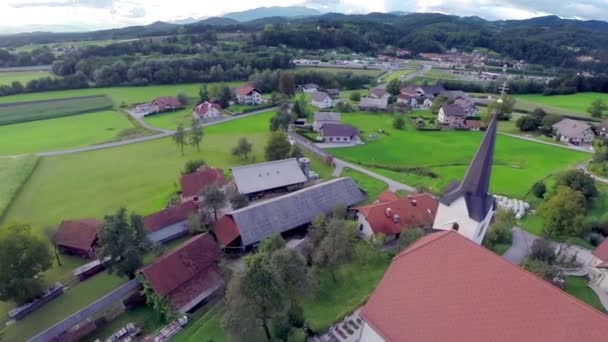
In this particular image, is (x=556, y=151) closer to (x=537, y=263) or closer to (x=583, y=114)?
(x=583, y=114)

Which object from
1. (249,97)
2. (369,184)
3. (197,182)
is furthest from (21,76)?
(369,184)


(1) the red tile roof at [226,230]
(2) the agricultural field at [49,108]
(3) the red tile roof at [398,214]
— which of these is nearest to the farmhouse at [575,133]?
(3) the red tile roof at [398,214]

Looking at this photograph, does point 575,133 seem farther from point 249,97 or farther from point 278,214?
→ point 249,97

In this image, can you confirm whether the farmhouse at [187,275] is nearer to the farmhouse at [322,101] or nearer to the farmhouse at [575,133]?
the farmhouse at [322,101]

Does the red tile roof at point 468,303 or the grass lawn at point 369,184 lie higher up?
the red tile roof at point 468,303

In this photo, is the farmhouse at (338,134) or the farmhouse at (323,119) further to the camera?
the farmhouse at (323,119)

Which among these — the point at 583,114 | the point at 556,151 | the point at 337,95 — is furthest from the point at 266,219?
the point at 583,114

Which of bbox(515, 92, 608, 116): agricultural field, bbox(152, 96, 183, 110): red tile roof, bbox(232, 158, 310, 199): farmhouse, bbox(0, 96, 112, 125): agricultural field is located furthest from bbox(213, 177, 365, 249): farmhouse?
bbox(515, 92, 608, 116): agricultural field
